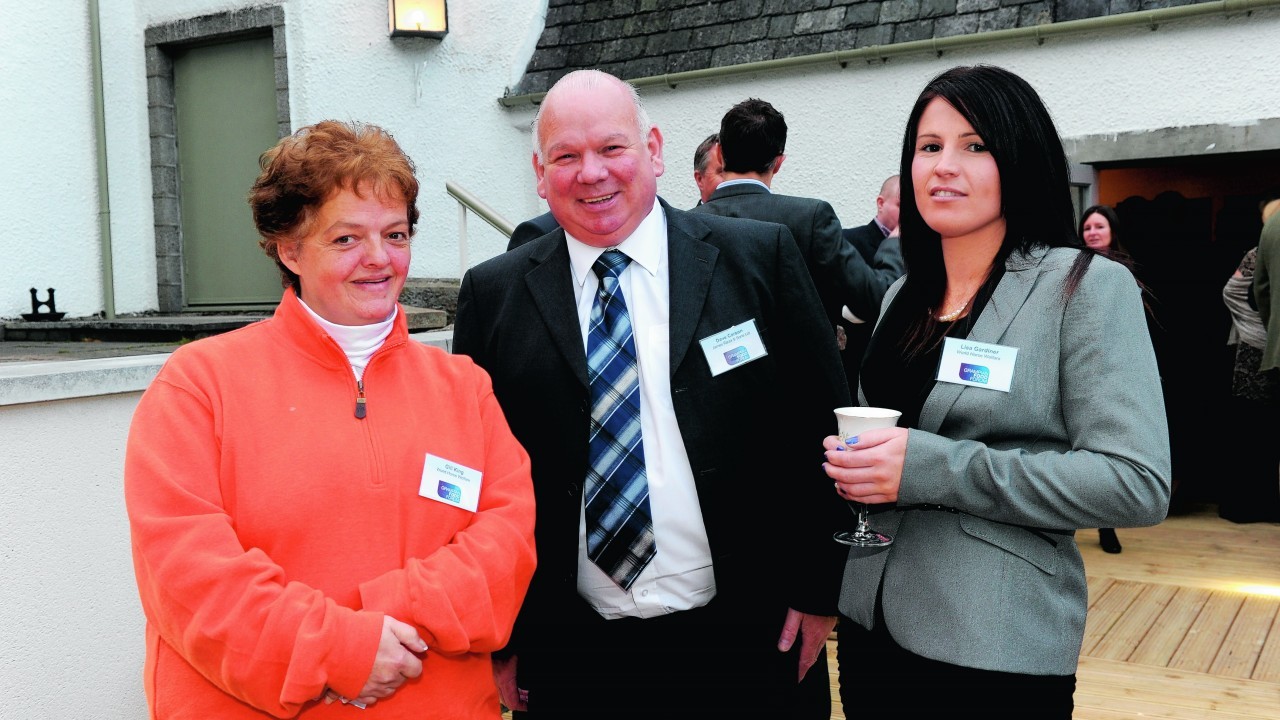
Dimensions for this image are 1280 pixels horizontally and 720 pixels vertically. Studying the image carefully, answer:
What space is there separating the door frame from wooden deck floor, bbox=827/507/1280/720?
16.9 ft

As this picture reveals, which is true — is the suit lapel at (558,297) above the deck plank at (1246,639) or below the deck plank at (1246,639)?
above

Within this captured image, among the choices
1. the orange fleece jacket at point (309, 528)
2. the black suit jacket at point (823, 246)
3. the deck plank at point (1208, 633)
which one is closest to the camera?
the orange fleece jacket at point (309, 528)

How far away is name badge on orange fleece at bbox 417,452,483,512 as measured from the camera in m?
1.68

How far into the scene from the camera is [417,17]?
6770 mm

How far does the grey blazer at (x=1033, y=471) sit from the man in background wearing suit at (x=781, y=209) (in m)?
1.94

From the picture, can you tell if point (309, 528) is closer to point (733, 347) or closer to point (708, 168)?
point (733, 347)

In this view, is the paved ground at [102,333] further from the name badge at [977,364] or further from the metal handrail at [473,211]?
the name badge at [977,364]

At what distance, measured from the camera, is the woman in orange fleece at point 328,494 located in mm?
1483

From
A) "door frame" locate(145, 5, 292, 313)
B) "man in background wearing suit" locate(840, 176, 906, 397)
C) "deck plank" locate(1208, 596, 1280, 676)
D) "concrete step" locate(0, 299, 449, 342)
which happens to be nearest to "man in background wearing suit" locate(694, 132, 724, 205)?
"man in background wearing suit" locate(840, 176, 906, 397)

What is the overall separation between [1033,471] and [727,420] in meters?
0.58

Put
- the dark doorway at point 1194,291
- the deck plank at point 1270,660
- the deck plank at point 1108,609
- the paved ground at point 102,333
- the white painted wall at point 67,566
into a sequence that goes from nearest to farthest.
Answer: the white painted wall at point 67,566 → the deck plank at point 1270,660 → the deck plank at point 1108,609 → the paved ground at point 102,333 → the dark doorway at point 1194,291

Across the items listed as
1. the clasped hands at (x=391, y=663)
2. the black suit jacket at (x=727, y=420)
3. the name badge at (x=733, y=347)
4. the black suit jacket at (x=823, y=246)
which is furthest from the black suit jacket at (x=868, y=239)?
the clasped hands at (x=391, y=663)

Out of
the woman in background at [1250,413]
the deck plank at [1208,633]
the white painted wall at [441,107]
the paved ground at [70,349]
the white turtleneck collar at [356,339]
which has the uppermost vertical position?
the white painted wall at [441,107]

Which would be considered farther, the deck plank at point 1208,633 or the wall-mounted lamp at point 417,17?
the wall-mounted lamp at point 417,17
